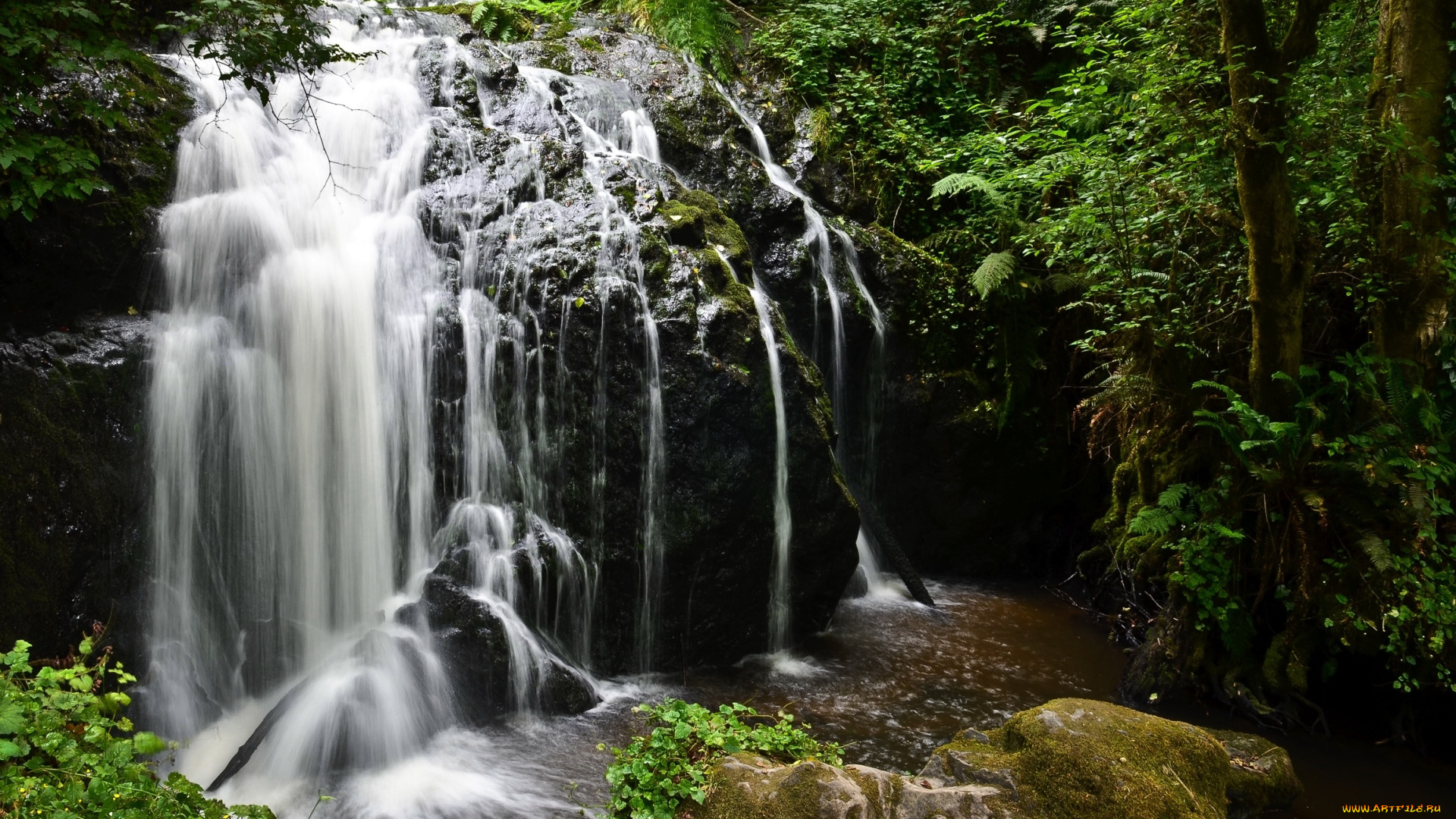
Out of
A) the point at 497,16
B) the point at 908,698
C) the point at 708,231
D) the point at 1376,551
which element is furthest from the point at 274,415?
the point at 1376,551

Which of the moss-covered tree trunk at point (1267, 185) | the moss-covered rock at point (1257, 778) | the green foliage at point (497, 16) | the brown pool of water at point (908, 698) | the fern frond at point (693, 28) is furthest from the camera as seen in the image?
the fern frond at point (693, 28)

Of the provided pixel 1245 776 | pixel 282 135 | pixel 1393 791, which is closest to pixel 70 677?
pixel 282 135

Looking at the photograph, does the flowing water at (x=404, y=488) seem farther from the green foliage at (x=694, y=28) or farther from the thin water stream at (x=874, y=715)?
the green foliage at (x=694, y=28)

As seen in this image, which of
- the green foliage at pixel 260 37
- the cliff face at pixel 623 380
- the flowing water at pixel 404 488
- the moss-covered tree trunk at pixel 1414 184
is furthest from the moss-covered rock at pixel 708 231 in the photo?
the moss-covered tree trunk at pixel 1414 184

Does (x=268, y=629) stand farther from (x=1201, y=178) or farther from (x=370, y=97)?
(x=1201, y=178)

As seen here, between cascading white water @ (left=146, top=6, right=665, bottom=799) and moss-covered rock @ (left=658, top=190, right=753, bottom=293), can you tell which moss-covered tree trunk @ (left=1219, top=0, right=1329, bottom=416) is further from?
cascading white water @ (left=146, top=6, right=665, bottom=799)

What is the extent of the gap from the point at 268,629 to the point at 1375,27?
8915mm

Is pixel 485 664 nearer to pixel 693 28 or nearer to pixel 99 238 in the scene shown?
pixel 99 238

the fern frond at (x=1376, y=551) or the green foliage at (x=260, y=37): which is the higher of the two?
the green foliage at (x=260, y=37)

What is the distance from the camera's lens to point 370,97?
24.7ft

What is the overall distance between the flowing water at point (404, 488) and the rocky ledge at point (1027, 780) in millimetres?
1630

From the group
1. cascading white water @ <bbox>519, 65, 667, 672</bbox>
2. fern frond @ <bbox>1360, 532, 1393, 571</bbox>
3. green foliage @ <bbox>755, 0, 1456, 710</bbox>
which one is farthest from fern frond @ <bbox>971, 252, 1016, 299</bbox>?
fern frond @ <bbox>1360, 532, 1393, 571</bbox>

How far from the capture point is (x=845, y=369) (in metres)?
8.46

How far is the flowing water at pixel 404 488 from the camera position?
4992 millimetres
